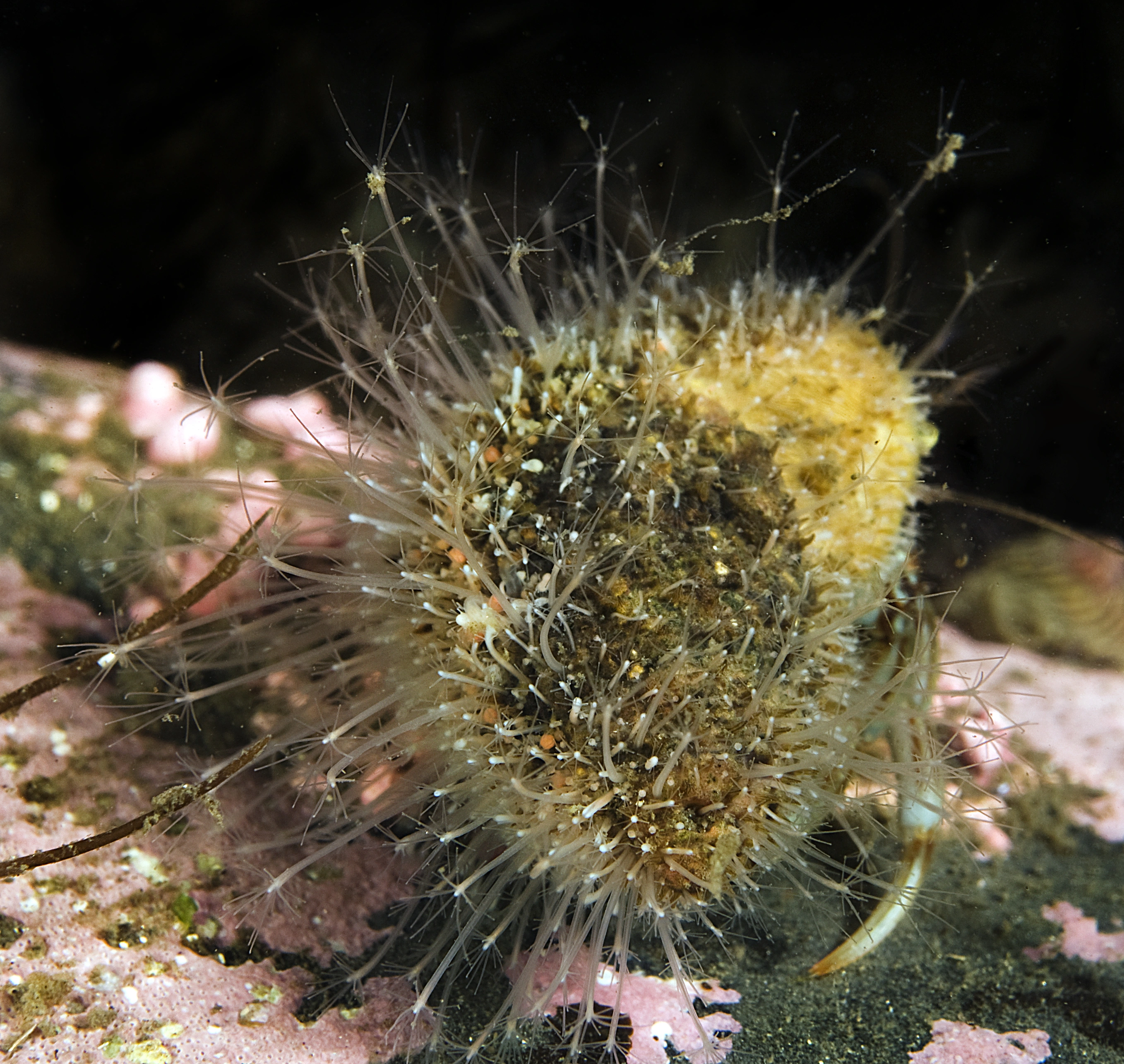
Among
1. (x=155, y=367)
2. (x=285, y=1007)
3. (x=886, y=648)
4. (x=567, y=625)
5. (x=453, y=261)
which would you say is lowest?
(x=285, y=1007)

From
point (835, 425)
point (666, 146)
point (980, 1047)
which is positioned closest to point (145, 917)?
point (980, 1047)

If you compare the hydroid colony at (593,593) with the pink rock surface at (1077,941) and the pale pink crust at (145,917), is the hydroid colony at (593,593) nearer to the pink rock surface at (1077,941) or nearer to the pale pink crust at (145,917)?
the pale pink crust at (145,917)

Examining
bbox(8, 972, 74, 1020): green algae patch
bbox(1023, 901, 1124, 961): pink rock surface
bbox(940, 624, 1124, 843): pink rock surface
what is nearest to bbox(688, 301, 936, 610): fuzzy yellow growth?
bbox(940, 624, 1124, 843): pink rock surface

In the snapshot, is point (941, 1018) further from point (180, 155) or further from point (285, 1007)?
point (180, 155)

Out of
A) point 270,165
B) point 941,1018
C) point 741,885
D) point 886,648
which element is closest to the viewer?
point 741,885

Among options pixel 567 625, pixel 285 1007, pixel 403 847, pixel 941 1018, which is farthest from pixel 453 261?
pixel 941 1018

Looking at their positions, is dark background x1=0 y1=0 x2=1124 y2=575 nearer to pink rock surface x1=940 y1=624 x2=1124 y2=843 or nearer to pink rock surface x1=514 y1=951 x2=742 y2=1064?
pink rock surface x1=940 y1=624 x2=1124 y2=843
